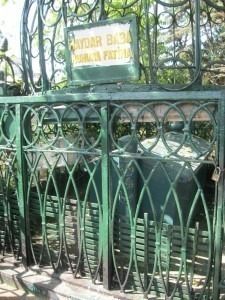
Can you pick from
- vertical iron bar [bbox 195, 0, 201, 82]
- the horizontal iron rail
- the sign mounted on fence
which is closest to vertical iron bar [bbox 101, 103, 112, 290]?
the horizontal iron rail

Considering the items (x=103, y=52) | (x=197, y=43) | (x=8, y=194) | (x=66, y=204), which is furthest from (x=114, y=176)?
(x=197, y=43)

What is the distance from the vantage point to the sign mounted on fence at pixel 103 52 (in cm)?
274

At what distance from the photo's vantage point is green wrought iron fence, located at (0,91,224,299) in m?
2.61

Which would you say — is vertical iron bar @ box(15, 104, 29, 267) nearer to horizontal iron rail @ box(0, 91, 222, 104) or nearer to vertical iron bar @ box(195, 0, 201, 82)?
horizontal iron rail @ box(0, 91, 222, 104)

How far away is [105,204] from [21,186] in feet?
3.30

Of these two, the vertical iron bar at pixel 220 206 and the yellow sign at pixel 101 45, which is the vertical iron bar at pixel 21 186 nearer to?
the yellow sign at pixel 101 45

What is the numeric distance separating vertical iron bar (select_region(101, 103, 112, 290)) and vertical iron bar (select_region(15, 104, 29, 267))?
37.0 inches

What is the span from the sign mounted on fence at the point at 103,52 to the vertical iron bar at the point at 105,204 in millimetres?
316

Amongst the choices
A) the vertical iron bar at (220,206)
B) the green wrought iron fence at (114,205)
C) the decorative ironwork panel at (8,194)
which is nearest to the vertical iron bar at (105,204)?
the green wrought iron fence at (114,205)

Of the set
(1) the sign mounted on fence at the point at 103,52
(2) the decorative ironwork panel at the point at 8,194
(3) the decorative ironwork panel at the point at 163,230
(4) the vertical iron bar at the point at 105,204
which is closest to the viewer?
(3) the decorative ironwork panel at the point at 163,230

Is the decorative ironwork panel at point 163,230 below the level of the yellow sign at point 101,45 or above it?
below

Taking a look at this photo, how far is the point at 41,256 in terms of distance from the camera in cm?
339

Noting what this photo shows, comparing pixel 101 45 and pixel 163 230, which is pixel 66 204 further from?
pixel 101 45

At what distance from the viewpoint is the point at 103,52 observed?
2.87m
